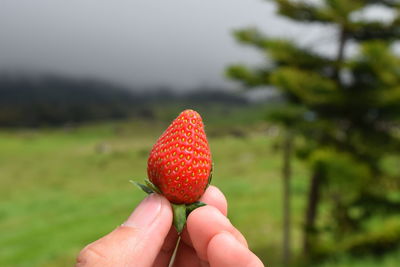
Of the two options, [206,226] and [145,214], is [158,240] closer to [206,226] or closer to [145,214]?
[145,214]

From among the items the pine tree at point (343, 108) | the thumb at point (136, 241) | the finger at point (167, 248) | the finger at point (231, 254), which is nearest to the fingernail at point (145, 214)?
the thumb at point (136, 241)

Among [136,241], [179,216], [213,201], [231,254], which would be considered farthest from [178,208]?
[231,254]

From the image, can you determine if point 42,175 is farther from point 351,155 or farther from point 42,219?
point 351,155

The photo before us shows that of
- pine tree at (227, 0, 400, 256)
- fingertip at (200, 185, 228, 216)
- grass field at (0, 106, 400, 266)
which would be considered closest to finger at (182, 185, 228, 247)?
fingertip at (200, 185, 228, 216)

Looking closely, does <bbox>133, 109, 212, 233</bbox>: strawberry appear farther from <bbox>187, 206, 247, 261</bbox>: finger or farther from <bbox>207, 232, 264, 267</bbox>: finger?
<bbox>207, 232, 264, 267</bbox>: finger

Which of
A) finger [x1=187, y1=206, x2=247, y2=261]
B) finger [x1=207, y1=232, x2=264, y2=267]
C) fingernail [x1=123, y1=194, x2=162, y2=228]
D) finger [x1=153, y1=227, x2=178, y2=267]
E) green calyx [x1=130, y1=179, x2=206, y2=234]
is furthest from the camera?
finger [x1=153, y1=227, x2=178, y2=267]

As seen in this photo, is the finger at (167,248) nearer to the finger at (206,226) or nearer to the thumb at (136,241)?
the thumb at (136,241)

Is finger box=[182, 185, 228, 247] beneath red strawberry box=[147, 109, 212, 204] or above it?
beneath
